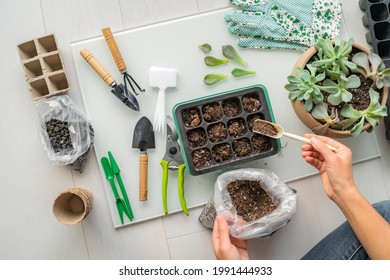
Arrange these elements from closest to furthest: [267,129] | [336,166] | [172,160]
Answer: [336,166] < [267,129] < [172,160]

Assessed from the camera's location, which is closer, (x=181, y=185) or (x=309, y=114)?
(x=309, y=114)

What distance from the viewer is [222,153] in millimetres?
922

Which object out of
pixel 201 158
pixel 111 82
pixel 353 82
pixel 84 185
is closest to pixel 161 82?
pixel 111 82

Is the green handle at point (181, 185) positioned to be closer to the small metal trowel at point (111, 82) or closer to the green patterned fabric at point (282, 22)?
the small metal trowel at point (111, 82)

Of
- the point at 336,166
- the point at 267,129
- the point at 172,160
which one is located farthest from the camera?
the point at 172,160

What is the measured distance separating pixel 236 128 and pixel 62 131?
43cm

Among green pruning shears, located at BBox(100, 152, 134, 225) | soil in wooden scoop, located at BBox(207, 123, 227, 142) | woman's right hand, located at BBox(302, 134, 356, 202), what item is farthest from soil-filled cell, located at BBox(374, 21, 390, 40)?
green pruning shears, located at BBox(100, 152, 134, 225)

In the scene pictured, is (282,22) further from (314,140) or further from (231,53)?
(314,140)

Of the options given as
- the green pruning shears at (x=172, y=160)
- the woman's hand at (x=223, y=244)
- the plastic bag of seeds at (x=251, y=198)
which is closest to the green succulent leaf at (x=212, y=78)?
the green pruning shears at (x=172, y=160)

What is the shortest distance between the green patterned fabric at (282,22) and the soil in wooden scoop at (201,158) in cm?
31

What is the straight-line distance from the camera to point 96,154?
1.02 metres

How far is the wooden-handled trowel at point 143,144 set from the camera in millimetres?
996

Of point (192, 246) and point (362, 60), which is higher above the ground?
point (362, 60)

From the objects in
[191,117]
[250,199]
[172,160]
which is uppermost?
[191,117]
